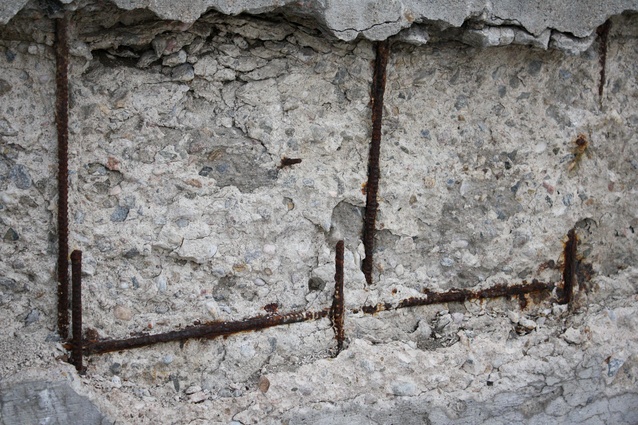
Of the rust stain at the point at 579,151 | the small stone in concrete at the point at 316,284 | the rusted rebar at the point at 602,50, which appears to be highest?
the rusted rebar at the point at 602,50

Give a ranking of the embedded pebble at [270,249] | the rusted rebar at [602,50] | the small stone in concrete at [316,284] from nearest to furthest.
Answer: the embedded pebble at [270,249], the small stone in concrete at [316,284], the rusted rebar at [602,50]

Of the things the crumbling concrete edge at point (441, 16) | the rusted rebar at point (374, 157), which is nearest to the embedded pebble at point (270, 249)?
the rusted rebar at point (374, 157)

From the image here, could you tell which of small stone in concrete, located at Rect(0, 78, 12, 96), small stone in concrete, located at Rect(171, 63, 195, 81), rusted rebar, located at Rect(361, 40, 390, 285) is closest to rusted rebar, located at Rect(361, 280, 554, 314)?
rusted rebar, located at Rect(361, 40, 390, 285)

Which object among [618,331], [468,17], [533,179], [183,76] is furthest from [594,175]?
[183,76]

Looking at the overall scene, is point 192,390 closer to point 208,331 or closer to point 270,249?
point 208,331

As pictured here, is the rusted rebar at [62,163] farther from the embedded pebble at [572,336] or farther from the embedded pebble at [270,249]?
the embedded pebble at [572,336]

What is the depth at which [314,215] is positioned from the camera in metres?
2.63

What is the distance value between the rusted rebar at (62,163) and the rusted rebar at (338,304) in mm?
893

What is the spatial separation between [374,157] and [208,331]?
81 cm

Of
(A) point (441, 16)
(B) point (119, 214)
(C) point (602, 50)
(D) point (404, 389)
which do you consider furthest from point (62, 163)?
(C) point (602, 50)

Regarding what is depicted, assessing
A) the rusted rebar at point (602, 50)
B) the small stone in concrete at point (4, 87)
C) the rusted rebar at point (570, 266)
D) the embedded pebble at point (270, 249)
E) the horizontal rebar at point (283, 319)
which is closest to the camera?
the small stone in concrete at point (4, 87)

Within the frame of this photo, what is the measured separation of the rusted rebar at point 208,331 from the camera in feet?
7.72

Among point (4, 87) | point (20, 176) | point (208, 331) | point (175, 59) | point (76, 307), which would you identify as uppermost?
point (175, 59)

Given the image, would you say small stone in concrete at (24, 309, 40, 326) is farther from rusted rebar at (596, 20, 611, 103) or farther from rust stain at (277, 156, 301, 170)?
rusted rebar at (596, 20, 611, 103)
